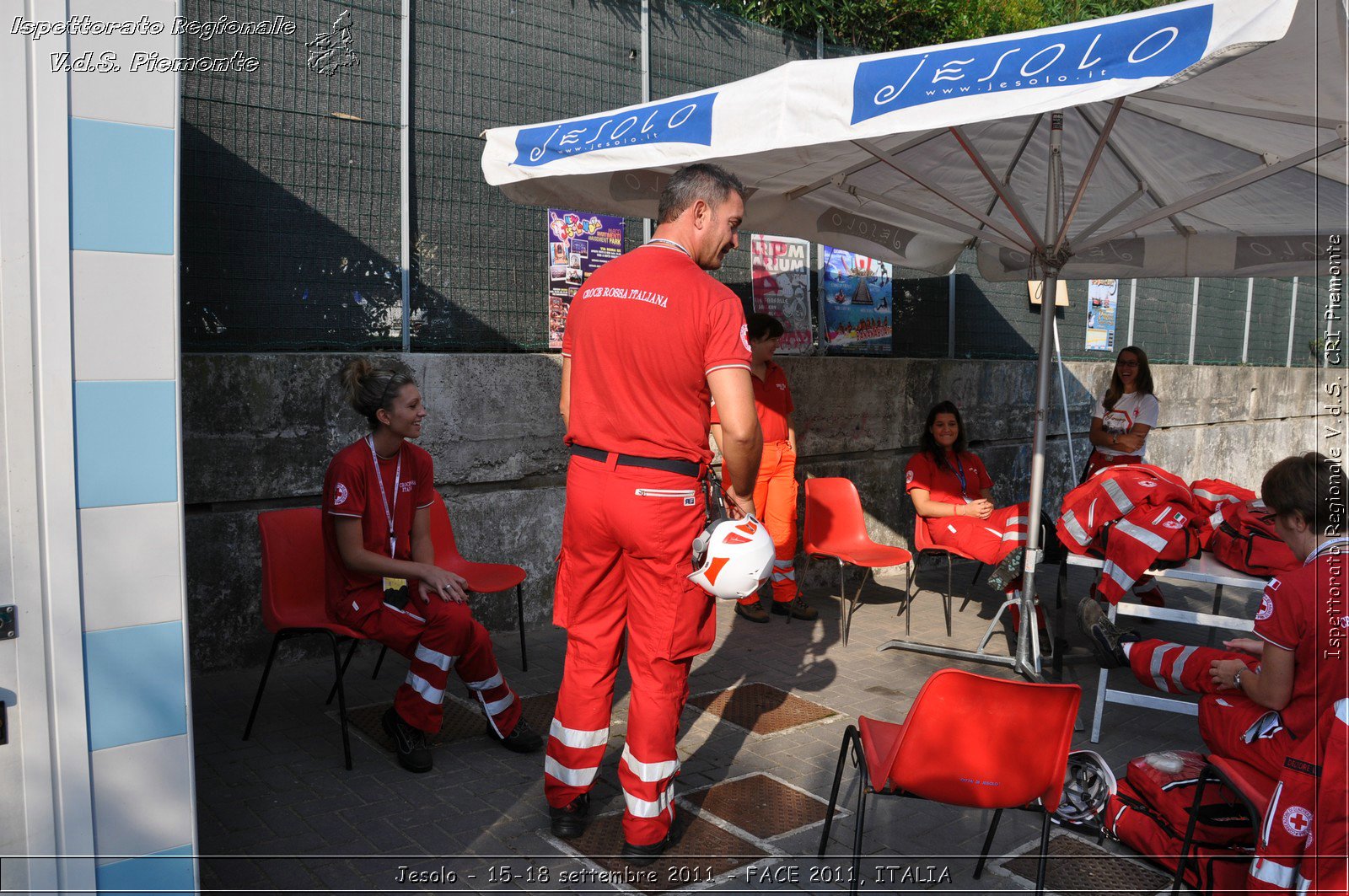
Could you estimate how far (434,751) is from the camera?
4.14m

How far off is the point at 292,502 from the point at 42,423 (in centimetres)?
307

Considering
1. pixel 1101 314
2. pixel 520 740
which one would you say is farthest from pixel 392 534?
pixel 1101 314

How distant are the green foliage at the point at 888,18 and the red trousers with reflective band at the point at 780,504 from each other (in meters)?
3.52

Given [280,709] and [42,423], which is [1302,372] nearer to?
[280,709]

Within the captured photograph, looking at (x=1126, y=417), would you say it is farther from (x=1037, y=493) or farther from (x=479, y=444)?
(x=479, y=444)

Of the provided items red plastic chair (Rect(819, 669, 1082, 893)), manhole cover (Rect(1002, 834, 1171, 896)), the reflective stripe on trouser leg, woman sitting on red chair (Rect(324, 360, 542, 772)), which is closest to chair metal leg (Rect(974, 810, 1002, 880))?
manhole cover (Rect(1002, 834, 1171, 896))

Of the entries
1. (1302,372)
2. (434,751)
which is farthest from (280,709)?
(1302,372)

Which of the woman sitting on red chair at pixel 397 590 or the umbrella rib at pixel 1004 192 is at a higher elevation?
the umbrella rib at pixel 1004 192

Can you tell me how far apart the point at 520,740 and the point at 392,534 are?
100cm

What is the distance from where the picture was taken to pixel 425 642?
13.1 ft

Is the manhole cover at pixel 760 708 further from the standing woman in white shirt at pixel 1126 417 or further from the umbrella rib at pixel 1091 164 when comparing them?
the standing woman in white shirt at pixel 1126 417

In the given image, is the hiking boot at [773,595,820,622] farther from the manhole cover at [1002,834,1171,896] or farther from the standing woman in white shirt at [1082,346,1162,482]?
→ the manhole cover at [1002,834,1171,896]

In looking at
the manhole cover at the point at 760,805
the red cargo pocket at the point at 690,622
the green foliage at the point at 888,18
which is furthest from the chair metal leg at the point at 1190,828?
the green foliage at the point at 888,18

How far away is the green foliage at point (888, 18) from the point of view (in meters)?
7.84
